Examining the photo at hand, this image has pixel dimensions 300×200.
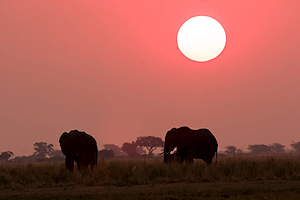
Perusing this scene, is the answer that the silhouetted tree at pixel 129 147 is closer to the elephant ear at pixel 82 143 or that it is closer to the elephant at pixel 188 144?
the elephant at pixel 188 144

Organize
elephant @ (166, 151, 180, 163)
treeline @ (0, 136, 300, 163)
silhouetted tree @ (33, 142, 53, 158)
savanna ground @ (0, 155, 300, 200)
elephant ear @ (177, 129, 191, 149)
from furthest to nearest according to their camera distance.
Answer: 1. silhouetted tree @ (33, 142, 53, 158)
2. treeline @ (0, 136, 300, 163)
3. elephant ear @ (177, 129, 191, 149)
4. elephant @ (166, 151, 180, 163)
5. savanna ground @ (0, 155, 300, 200)

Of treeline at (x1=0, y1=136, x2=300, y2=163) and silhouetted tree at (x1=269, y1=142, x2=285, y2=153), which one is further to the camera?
silhouetted tree at (x1=269, y1=142, x2=285, y2=153)

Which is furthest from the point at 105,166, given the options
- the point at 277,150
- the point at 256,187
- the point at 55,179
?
the point at 277,150

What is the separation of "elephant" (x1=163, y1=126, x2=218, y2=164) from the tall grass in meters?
4.49

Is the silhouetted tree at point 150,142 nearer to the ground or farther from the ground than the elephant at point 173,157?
farther from the ground

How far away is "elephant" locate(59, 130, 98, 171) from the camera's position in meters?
19.7

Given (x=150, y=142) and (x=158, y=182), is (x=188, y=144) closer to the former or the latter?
(x=158, y=182)

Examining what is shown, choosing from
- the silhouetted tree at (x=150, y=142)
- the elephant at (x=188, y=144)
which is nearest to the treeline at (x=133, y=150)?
the silhouetted tree at (x=150, y=142)

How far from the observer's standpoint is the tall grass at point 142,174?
1688 centimetres

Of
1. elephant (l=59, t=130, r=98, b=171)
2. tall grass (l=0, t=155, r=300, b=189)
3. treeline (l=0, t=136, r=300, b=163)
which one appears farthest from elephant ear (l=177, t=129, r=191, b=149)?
treeline (l=0, t=136, r=300, b=163)

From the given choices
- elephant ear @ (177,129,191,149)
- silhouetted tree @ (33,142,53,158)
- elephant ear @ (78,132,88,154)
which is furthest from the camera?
silhouetted tree @ (33,142,53,158)

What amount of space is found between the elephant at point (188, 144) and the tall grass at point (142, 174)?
177 inches

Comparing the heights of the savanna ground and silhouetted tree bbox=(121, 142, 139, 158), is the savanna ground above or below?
below

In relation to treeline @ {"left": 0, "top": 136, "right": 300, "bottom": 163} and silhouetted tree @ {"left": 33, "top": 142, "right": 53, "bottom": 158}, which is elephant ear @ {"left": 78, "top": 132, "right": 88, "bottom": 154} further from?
silhouetted tree @ {"left": 33, "top": 142, "right": 53, "bottom": 158}
